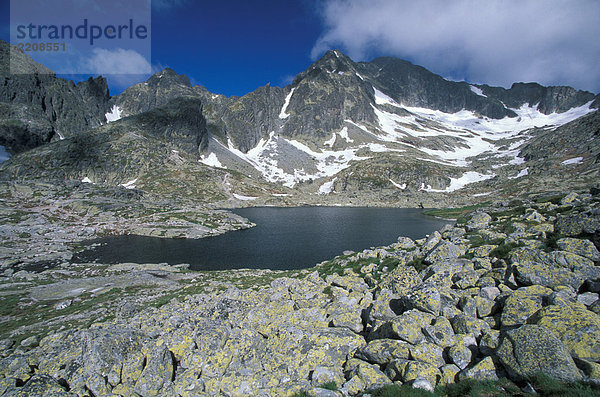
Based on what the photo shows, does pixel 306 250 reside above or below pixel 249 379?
below

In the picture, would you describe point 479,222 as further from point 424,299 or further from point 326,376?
point 326,376

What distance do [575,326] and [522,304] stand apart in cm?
181

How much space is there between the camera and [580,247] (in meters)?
12.8

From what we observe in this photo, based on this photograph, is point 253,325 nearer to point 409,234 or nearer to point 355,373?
point 355,373

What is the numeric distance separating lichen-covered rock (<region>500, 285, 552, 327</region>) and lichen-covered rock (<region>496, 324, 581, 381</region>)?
1385mm

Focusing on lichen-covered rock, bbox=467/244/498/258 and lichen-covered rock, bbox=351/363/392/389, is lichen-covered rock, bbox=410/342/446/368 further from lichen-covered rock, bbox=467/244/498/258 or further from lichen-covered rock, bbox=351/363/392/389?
lichen-covered rock, bbox=467/244/498/258

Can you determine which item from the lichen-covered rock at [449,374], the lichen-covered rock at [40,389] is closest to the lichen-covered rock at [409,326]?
the lichen-covered rock at [449,374]

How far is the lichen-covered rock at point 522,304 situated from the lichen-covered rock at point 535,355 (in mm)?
1385

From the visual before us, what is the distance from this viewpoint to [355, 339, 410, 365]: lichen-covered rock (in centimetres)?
974

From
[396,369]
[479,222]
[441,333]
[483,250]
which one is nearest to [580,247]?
[483,250]

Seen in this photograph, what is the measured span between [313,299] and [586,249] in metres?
13.9

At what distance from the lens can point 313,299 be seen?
16.4 meters

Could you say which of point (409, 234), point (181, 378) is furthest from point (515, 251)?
point (409, 234)

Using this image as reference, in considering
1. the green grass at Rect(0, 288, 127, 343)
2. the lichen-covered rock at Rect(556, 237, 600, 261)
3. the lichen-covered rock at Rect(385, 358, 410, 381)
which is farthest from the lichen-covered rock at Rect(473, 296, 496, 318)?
the green grass at Rect(0, 288, 127, 343)
